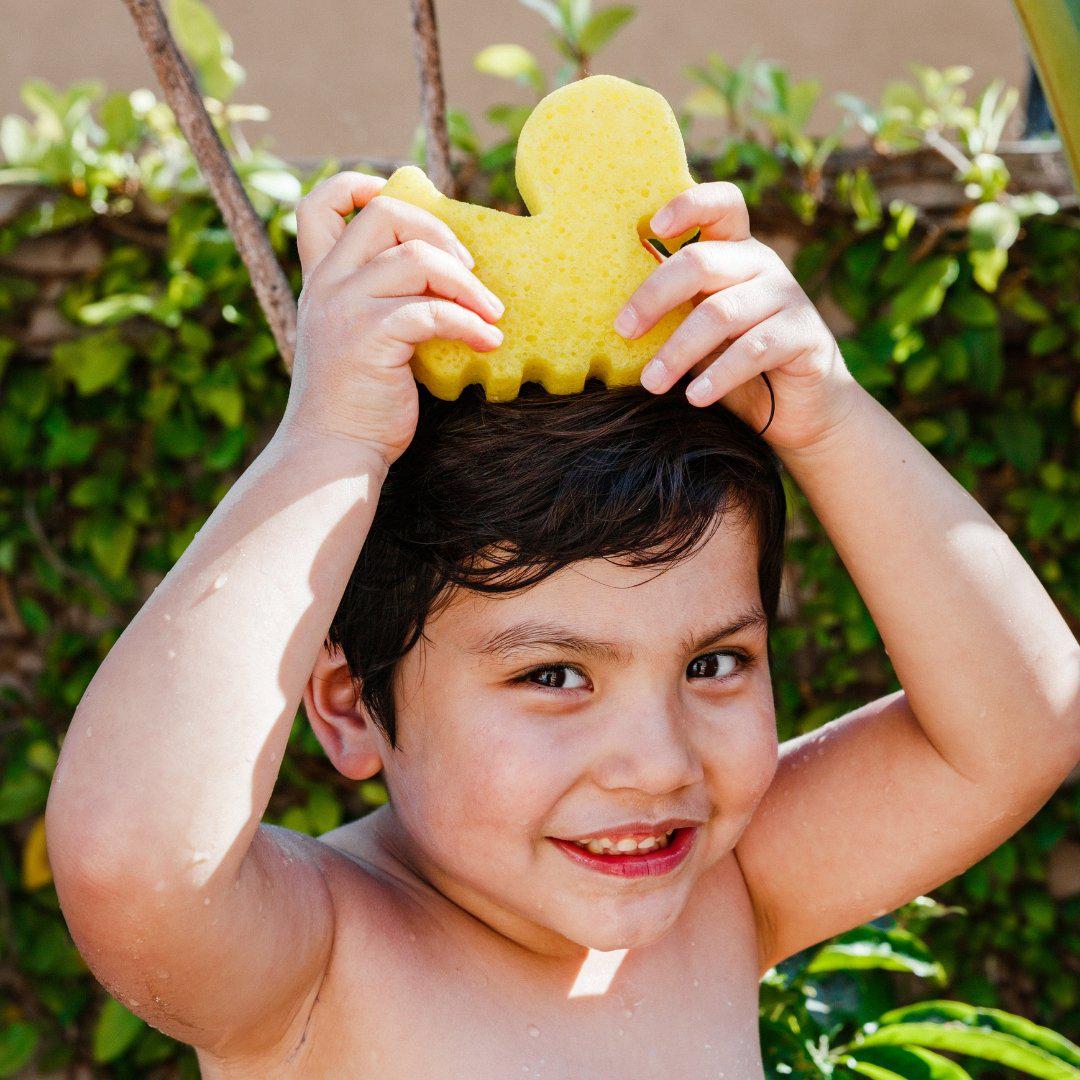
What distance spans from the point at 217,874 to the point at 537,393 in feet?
1.70

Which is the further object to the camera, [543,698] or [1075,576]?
[1075,576]

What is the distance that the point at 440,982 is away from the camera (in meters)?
1.19

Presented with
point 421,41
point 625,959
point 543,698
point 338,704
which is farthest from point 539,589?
point 421,41

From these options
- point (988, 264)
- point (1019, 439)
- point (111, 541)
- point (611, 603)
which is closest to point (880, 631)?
point (611, 603)

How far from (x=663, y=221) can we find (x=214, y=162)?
0.56m

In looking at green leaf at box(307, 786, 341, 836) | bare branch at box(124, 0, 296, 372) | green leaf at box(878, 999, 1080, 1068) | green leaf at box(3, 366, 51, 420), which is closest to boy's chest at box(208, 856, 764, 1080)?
green leaf at box(878, 999, 1080, 1068)

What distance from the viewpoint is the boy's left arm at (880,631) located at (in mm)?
1104

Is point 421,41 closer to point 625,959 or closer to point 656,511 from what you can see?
point 656,511

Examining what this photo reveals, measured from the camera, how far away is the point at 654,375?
1.07m

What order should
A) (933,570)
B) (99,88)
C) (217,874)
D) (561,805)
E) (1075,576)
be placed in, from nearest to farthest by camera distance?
1. (217,874)
2. (561,805)
3. (933,570)
4. (99,88)
5. (1075,576)

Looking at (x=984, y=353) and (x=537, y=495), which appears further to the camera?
(x=984, y=353)

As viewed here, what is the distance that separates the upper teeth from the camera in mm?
1162

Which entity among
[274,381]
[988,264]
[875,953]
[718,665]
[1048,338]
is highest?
[718,665]

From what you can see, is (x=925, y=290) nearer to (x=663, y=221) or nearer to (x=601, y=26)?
(x=601, y=26)
